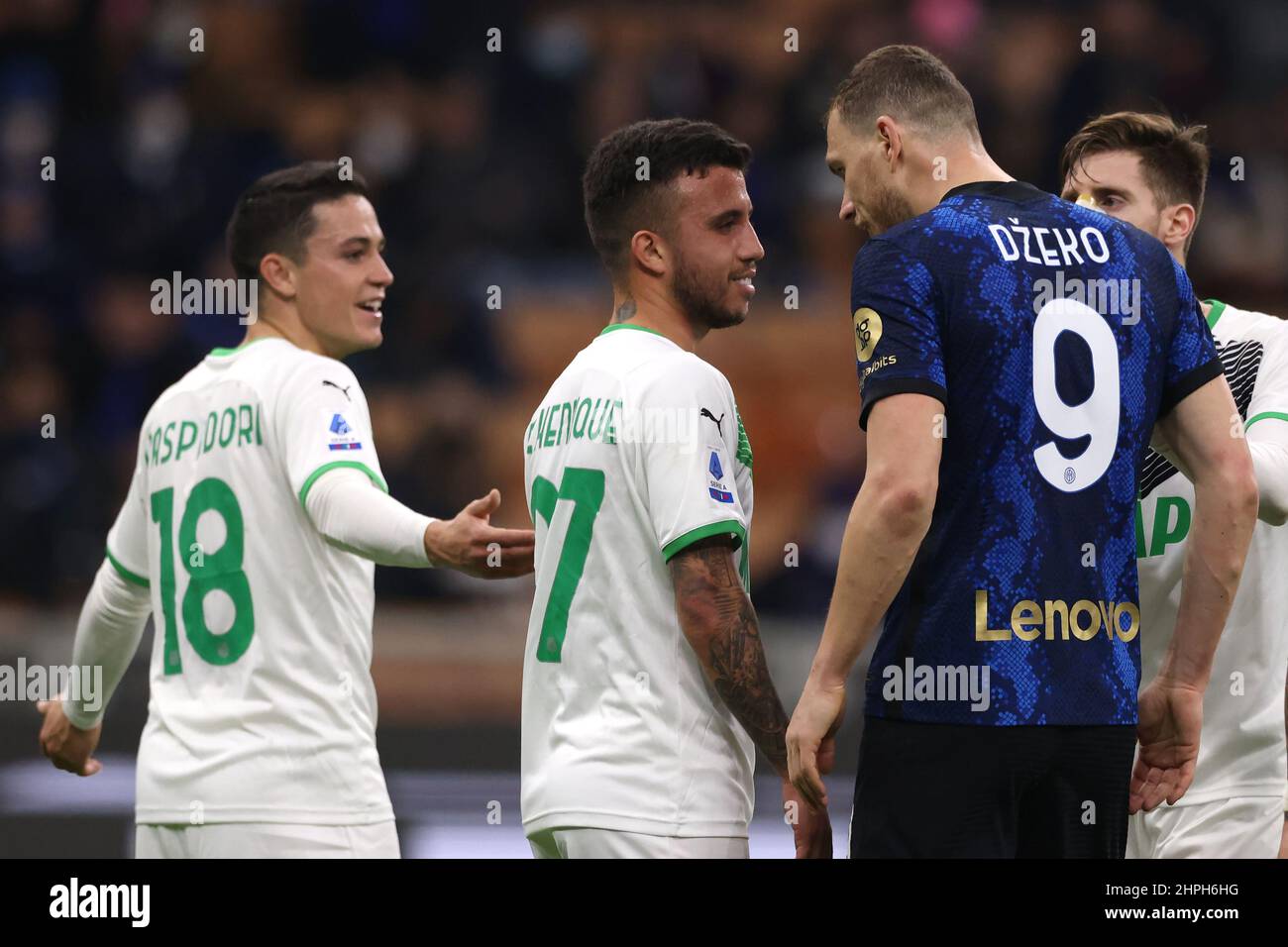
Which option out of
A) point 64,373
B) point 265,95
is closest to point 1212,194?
point 265,95

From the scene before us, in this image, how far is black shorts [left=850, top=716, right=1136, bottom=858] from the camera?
10.7ft

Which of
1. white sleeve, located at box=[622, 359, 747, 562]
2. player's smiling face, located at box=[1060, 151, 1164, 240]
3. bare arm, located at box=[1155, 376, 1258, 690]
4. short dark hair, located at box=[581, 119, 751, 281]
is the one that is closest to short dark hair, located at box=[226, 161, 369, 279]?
short dark hair, located at box=[581, 119, 751, 281]

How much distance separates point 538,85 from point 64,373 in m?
3.77

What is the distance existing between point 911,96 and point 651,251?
0.68 m

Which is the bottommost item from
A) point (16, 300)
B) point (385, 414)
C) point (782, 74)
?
point (385, 414)

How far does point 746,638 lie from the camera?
3.43 metres

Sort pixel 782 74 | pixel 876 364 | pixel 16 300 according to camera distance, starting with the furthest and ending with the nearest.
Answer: pixel 782 74 < pixel 16 300 < pixel 876 364

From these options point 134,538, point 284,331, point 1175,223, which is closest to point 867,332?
point 1175,223

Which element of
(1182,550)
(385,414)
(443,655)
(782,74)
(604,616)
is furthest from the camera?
(782,74)

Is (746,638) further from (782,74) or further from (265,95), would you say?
(265,95)

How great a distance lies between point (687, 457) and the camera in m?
3.47

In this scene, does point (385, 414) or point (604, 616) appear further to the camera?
point (385, 414)

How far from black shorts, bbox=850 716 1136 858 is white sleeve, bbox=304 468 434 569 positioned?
1209mm

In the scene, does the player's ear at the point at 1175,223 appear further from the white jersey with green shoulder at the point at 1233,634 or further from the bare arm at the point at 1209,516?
the bare arm at the point at 1209,516
